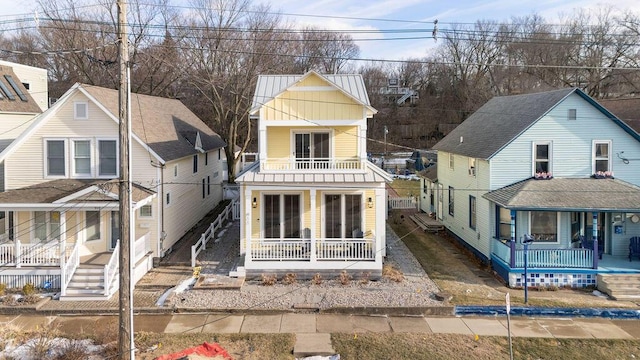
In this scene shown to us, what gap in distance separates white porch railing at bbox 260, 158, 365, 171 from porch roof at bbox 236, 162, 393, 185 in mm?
525

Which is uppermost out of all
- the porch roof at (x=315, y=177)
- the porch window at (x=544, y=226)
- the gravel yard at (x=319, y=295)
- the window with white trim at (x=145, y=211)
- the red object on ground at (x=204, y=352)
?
the porch roof at (x=315, y=177)

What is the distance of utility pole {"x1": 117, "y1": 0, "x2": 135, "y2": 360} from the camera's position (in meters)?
10.3

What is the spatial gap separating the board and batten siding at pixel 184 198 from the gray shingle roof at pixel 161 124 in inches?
26.9

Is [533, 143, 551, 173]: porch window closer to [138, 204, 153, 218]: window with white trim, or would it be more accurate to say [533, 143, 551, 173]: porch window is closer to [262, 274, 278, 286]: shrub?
[262, 274, 278, 286]: shrub

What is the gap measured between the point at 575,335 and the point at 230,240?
15235mm

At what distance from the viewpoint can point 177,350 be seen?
11.5 metres

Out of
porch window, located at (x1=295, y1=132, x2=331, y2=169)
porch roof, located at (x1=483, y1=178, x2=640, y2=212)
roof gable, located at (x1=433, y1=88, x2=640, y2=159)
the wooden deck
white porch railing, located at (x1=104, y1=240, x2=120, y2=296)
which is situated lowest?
white porch railing, located at (x1=104, y1=240, x2=120, y2=296)

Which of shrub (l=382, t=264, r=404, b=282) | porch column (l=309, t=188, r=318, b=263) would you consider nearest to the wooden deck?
shrub (l=382, t=264, r=404, b=282)

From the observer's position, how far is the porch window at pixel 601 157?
59.4 ft

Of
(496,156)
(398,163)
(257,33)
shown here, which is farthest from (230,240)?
(398,163)

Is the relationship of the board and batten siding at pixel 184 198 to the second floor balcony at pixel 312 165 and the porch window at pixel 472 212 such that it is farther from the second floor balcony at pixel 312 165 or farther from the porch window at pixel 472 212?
the porch window at pixel 472 212

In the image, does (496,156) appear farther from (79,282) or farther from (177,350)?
(79,282)

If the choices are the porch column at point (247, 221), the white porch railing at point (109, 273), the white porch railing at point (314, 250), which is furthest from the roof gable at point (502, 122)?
the white porch railing at point (109, 273)

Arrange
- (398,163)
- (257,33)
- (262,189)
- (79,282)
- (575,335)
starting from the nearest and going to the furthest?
(575,335)
(79,282)
(262,189)
(257,33)
(398,163)
